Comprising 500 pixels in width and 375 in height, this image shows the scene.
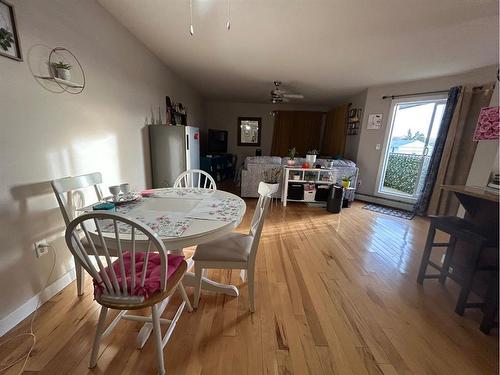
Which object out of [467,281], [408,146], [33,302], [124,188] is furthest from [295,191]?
[33,302]

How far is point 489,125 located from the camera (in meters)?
0.94

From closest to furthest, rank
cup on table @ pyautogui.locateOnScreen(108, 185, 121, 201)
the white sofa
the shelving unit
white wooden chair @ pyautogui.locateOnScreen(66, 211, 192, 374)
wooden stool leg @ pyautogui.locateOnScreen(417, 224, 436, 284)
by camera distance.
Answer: white wooden chair @ pyautogui.locateOnScreen(66, 211, 192, 374) < cup on table @ pyautogui.locateOnScreen(108, 185, 121, 201) < wooden stool leg @ pyautogui.locateOnScreen(417, 224, 436, 284) < the shelving unit < the white sofa

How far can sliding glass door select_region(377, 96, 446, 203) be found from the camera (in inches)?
130

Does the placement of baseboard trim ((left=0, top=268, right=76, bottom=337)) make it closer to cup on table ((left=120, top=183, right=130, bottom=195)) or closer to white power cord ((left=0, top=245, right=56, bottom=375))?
white power cord ((left=0, top=245, right=56, bottom=375))

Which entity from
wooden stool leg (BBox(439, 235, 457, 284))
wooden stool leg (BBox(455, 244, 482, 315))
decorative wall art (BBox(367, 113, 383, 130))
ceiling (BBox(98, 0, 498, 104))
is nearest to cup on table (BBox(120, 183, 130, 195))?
ceiling (BBox(98, 0, 498, 104))

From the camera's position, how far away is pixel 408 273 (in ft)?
6.04

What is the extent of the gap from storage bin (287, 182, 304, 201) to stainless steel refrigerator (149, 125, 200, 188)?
193 centimetres

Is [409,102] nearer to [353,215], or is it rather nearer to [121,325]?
[353,215]

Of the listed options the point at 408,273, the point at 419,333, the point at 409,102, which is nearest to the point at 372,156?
the point at 409,102

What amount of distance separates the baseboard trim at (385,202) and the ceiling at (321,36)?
7.10ft

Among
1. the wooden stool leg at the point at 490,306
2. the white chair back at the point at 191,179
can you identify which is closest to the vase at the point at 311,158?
the white chair back at the point at 191,179

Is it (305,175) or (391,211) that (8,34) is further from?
(391,211)

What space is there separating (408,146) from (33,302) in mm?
5113

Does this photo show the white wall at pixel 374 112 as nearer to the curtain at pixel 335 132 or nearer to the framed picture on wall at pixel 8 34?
the curtain at pixel 335 132
